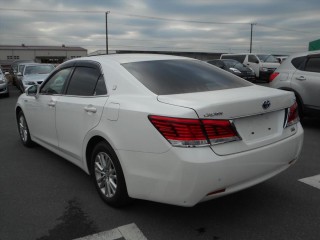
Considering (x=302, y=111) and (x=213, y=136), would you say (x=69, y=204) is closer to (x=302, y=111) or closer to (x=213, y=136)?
(x=213, y=136)

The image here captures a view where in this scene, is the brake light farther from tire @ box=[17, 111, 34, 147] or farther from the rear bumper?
tire @ box=[17, 111, 34, 147]

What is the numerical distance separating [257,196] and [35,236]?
2.36m

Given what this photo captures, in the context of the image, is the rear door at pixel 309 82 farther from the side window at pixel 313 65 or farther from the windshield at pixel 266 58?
the windshield at pixel 266 58

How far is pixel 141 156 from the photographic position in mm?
3268

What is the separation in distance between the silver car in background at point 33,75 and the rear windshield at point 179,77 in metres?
12.4

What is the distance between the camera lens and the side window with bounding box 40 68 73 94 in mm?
4975

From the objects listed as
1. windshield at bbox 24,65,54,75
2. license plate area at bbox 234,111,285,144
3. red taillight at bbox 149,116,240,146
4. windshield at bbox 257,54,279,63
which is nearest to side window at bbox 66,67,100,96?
red taillight at bbox 149,116,240,146

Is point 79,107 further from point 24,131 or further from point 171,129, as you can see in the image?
point 24,131

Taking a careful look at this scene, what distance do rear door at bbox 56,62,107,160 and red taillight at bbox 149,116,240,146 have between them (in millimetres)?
1024

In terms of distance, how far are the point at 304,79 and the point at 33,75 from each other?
12.5 meters

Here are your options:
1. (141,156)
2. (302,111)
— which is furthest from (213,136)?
(302,111)

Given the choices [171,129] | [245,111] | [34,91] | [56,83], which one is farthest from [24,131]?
[245,111]

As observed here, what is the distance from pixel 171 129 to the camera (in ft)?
10.1

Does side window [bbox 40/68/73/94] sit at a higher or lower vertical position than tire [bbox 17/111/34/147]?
higher
